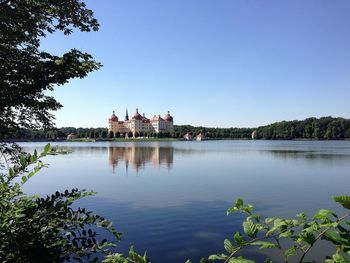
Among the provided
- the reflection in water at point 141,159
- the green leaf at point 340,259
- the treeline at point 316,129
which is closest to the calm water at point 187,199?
the reflection in water at point 141,159

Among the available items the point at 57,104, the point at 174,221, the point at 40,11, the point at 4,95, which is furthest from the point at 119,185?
the point at 4,95

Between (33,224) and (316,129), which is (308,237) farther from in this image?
(316,129)

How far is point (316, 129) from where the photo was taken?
174 m

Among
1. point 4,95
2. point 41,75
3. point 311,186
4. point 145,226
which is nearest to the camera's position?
point 4,95

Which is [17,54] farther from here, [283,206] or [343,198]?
[283,206]

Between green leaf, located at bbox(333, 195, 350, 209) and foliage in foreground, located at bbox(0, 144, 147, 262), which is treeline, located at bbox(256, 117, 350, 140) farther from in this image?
green leaf, located at bbox(333, 195, 350, 209)

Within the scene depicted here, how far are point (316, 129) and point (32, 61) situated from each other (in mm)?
182149

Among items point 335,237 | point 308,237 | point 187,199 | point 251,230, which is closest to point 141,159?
point 187,199

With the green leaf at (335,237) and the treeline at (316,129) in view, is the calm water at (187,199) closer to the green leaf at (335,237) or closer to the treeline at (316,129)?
the green leaf at (335,237)

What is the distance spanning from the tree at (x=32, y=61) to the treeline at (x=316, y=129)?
180m

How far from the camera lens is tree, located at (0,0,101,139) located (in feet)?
19.2

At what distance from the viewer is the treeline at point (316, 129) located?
172 meters

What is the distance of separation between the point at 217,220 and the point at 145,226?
3.19m

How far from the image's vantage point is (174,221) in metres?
15.3
